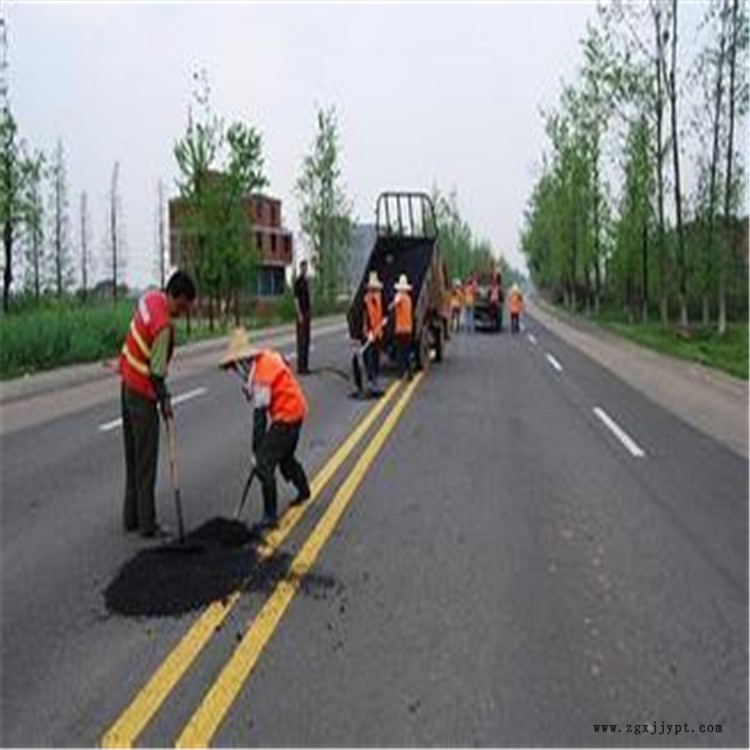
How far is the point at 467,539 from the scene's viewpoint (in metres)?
8.91

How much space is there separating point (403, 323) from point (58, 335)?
10230 millimetres

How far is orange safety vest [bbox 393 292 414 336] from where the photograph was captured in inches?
881

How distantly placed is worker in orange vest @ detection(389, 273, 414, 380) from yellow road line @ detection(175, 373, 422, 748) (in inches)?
457

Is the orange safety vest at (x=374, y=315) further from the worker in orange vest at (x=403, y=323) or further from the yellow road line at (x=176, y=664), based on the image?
the yellow road line at (x=176, y=664)

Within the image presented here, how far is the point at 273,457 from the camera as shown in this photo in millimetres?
9547

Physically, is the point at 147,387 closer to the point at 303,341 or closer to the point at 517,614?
the point at 517,614

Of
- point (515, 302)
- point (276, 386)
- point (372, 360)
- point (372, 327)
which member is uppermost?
point (515, 302)

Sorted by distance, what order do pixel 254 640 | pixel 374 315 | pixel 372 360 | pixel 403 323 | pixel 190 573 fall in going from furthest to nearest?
pixel 403 323 → pixel 372 360 → pixel 374 315 → pixel 190 573 → pixel 254 640

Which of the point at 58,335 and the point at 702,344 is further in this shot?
the point at 702,344

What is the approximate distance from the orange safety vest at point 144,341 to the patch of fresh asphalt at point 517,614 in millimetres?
1839

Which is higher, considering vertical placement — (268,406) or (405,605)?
(268,406)

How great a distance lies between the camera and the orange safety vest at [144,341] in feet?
30.1

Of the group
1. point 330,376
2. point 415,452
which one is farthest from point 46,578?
point 330,376

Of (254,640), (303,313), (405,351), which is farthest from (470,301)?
(254,640)
